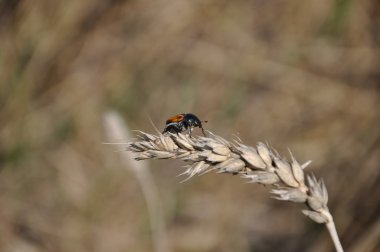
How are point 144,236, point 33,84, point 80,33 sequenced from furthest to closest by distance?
point 80,33 → point 33,84 → point 144,236

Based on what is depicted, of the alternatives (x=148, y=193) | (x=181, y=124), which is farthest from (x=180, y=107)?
(x=181, y=124)

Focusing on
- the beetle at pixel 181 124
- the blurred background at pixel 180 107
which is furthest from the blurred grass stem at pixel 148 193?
the blurred background at pixel 180 107

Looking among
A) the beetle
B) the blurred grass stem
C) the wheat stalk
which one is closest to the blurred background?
the blurred grass stem

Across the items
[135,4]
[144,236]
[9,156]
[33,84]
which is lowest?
[144,236]

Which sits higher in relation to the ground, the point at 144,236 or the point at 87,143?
the point at 87,143

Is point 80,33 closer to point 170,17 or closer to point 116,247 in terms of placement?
point 170,17

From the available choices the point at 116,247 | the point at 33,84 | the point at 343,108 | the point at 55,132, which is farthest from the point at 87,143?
the point at 343,108

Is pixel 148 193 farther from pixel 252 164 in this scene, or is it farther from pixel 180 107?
pixel 180 107
